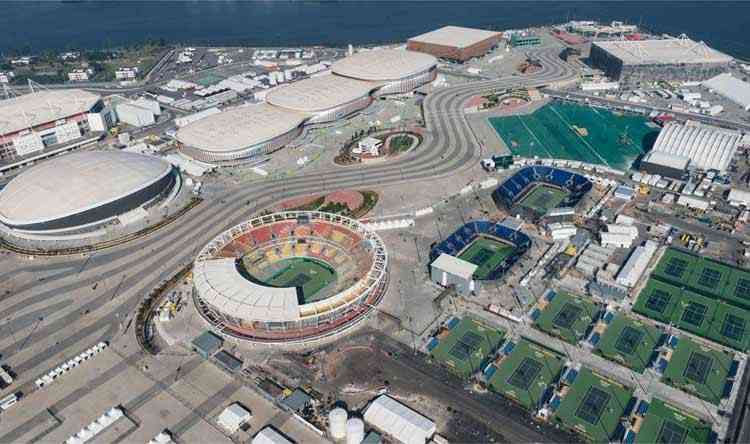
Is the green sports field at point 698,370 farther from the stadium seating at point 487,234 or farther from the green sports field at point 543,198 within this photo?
the green sports field at point 543,198

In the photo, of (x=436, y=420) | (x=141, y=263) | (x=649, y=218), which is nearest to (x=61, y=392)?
(x=141, y=263)

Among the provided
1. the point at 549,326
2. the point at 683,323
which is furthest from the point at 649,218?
the point at 549,326

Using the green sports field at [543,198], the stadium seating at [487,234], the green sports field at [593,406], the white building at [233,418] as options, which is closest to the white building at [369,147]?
the green sports field at [543,198]

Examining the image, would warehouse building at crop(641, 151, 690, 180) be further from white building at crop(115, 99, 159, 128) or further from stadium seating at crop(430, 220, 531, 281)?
white building at crop(115, 99, 159, 128)

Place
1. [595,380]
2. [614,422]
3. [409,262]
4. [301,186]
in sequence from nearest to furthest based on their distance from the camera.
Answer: [614,422]
[595,380]
[409,262]
[301,186]

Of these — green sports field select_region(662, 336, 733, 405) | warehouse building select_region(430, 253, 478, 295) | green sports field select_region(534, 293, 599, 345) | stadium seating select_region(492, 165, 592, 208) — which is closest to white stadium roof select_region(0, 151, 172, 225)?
warehouse building select_region(430, 253, 478, 295)

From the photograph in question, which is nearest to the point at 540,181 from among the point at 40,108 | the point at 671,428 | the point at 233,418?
the point at 671,428

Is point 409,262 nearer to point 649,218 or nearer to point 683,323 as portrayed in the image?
point 683,323

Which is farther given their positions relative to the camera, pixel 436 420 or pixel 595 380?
pixel 595 380

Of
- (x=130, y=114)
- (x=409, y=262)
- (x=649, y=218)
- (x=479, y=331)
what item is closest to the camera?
(x=479, y=331)
